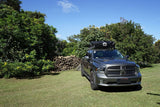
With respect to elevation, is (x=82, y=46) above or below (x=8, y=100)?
above

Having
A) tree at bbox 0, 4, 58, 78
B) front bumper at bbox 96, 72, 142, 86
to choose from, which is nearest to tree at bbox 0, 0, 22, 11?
tree at bbox 0, 4, 58, 78

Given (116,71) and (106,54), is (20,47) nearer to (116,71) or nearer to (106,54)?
(106,54)

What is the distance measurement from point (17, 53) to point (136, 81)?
777 centimetres

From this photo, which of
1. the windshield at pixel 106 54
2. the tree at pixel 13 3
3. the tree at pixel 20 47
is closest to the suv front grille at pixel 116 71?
the windshield at pixel 106 54

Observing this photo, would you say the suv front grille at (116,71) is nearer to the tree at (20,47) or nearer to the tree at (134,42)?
the tree at (20,47)

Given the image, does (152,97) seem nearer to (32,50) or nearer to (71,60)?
(32,50)

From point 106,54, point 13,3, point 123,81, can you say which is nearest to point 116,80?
point 123,81

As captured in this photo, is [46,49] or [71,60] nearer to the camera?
[46,49]

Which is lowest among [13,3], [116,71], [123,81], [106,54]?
[123,81]

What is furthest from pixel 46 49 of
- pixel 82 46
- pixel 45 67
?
pixel 82 46

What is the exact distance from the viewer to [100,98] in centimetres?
436

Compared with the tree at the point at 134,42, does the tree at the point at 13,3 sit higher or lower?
higher

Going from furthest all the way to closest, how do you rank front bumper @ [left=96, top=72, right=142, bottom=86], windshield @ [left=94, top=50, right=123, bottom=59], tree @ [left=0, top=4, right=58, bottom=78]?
tree @ [left=0, top=4, right=58, bottom=78]
windshield @ [left=94, top=50, right=123, bottom=59]
front bumper @ [left=96, top=72, right=142, bottom=86]

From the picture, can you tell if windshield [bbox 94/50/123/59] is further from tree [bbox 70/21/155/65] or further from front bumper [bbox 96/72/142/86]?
tree [bbox 70/21/155/65]
